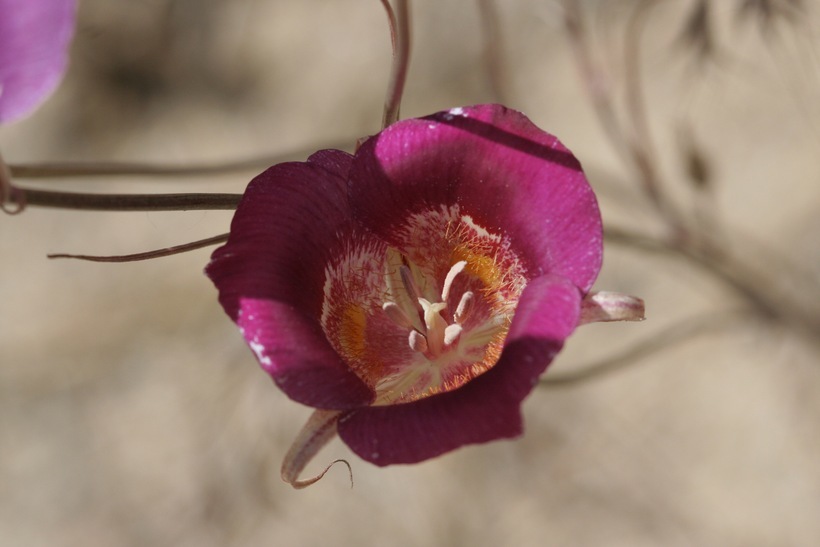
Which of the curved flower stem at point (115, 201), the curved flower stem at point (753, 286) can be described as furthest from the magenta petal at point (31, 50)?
the curved flower stem at point (753, 286)

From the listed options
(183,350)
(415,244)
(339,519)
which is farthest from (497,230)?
(183,350)

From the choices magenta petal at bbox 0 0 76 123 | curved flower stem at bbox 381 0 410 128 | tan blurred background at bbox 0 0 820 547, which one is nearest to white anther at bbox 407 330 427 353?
curved flower stem at bbox 381 0 410 128

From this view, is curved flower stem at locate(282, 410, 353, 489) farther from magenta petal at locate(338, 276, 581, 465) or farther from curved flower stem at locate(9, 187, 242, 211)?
curved flower stem at locate(9, 187, 242, 211)

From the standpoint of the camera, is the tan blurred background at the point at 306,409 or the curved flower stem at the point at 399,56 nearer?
the curved flower stem at the point at 399,56

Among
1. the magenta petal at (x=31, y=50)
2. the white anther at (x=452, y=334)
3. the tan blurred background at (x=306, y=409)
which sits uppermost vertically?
the magenta petal at (x=31, y=50)

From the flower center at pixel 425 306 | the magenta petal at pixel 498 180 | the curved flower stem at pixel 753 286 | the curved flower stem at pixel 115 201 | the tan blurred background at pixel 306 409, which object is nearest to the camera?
the curved flower stem at pixel 115 201

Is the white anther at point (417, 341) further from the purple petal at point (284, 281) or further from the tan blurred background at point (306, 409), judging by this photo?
the tan blurred background at point (306, 409)
